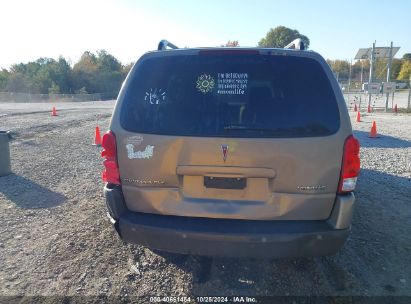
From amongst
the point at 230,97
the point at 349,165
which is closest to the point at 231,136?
the point at 230,97

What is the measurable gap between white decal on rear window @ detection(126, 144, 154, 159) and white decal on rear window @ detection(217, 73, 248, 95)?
2.51 ft

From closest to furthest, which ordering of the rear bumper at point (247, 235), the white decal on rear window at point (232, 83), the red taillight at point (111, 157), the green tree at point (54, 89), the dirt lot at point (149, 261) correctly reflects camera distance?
the rear bumper at point (247, 235) → the white decal on rear window at point (232, 83) → the red taillight at point (111, 157) → the dirt lot at point (149, 261) → the green tree at point (54, 89)

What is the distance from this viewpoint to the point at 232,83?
9.10ft

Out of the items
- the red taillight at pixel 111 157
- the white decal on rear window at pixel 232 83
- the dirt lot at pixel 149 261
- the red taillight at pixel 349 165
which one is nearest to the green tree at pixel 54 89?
the dirt lot at pixel 149 261

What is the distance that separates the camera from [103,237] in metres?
4.07

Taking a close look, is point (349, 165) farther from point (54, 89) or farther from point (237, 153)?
point (54, 89)

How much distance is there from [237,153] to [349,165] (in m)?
0.93

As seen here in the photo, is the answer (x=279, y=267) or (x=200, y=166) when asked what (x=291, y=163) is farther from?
(x=279, y=267)

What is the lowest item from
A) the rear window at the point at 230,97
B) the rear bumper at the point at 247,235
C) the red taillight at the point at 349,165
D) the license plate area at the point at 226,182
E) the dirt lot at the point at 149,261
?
the dirt lot at the point at 149,261

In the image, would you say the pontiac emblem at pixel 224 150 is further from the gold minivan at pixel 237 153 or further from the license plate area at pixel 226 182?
the license plate area at pixel 226 182

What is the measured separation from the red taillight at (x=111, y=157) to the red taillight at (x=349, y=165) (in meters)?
1.93

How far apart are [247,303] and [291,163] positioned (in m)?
1.32

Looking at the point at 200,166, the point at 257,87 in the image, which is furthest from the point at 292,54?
the point at 200,166

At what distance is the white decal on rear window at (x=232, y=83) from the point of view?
276cm
